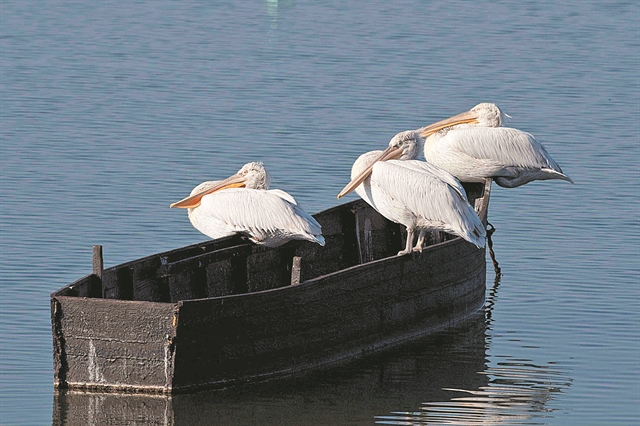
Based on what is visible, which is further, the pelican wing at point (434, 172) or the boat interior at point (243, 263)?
the pelican wing at point (434, 172)

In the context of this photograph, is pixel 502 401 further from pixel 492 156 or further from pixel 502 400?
pixel 492 156

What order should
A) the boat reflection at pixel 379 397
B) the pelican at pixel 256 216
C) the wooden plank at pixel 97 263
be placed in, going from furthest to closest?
1. the pelican at pixel 256 216
2. the wooden plank at pixel 97 263
3. the boat reflection at pixel 379 397

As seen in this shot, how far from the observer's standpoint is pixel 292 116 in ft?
49.7

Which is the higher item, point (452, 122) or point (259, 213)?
point (452, 122)

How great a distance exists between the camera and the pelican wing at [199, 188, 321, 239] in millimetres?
7934

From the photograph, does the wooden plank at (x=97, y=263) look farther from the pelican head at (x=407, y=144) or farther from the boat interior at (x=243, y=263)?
the pelican head at (x=407, y=144)

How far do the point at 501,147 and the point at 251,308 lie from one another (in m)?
3.12

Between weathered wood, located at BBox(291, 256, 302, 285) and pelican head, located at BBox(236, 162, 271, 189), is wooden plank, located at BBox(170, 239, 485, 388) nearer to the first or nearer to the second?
weathered wood, located at BBox(291, 256, 302, 285)

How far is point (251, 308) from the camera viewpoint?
714cm

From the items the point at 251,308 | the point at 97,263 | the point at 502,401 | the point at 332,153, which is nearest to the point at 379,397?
the point at 502,401

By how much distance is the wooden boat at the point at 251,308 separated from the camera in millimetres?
6895

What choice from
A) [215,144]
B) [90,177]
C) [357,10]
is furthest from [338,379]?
[357,10]

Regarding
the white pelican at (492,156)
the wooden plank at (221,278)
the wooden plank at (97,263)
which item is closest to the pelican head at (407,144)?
the white pelican at (492,156)

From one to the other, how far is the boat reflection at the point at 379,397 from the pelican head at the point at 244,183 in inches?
52.6
